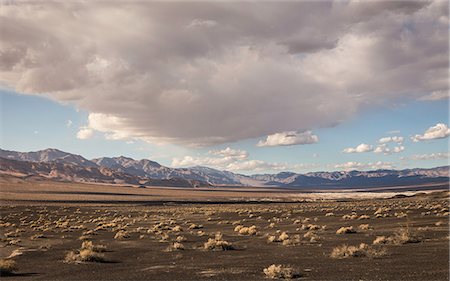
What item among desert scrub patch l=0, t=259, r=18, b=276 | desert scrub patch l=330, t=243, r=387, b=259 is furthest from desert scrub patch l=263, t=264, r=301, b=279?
desert scrub patch l=0, t=259, r=18, b=276

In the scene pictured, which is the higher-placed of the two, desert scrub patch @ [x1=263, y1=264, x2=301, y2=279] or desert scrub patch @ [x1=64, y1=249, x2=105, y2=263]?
desert scrub patch @ [x1=263, y1=264, x2=301, y2=279]

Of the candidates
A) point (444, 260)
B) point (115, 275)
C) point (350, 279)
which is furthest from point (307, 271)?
point (115, 275)

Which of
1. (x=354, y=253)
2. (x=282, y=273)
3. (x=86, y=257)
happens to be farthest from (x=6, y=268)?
(x=354, y=253)

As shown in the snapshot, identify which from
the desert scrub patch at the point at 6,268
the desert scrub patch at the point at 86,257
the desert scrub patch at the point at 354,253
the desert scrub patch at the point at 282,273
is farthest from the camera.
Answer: the desert scrub patch at the point at 86,257

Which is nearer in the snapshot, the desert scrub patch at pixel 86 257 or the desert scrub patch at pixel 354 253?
the desert scrub patch at pixel 354 253

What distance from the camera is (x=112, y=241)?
104 ft

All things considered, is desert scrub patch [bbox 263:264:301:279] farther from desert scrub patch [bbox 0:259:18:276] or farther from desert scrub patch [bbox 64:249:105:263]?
desert scrub patch [bbox 0:259:18:276]

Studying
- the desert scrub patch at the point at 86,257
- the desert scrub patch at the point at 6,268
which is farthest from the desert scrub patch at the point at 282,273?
the desert scrub patch at the point at 6,268

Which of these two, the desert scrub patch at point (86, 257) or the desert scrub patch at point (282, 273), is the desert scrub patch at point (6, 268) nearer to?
the desert scrub patch at point (86, 257)

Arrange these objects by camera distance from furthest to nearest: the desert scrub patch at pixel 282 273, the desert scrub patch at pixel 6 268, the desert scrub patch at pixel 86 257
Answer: the desert scrub patch at pixel 86 257 → the desert scrub patch at pixel 6 268 → the desert scrub patch at pixel 282 273

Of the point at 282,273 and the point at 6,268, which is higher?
the point at 282,273

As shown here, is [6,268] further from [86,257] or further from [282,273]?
[282,273]

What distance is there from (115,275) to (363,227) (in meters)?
22.0

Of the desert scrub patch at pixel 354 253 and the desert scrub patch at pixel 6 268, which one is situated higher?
the desert scrub patch at pixel 354 253
